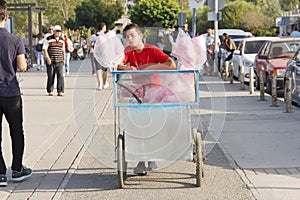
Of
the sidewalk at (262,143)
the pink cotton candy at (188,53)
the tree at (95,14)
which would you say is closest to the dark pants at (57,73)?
the sidewalk at (262,143)

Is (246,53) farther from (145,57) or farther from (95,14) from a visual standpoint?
(95,14)

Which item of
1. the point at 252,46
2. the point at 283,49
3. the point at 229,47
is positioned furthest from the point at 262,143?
the point at 229,47

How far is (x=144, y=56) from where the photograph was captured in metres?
7.95

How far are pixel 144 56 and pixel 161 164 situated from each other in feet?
4.27

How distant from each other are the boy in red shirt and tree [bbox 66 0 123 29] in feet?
154

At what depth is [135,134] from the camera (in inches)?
288

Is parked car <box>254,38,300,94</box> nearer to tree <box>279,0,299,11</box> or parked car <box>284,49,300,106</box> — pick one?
parked car <box>284,49,300,106</box>

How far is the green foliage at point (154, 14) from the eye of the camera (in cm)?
3931

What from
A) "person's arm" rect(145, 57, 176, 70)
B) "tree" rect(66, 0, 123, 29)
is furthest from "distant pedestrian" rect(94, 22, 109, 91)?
"tree" rect(66, 0, 123, 29)

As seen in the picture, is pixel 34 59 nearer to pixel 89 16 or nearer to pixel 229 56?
pixel 229 56

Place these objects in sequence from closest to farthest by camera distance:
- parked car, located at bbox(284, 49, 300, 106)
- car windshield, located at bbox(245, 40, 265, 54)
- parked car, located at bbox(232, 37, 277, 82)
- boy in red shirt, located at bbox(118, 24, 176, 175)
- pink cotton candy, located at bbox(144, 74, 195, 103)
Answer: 1. pink cotton candy, located at bbox(144, 74, 195, 103)
2. boy in red shirt, located at bbox(118, 24, 176, 175)
3. parked car, located at bbox(284, 49, 300, 106)
4. parked car, located at bbox(232, 37, 277, 82)
5. car windshield, located at bbox(245, 40, 265, 54)

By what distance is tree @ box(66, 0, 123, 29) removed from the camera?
55.0 metres

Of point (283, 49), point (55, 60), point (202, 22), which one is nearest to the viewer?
point (55, 60)

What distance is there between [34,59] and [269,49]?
18.2 m
